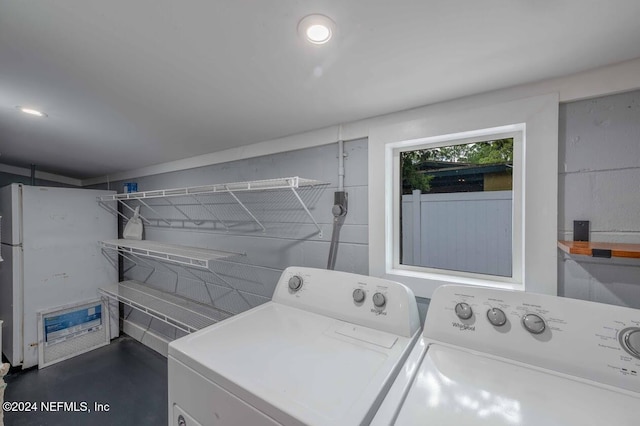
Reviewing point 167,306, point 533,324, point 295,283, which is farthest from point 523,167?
point 167,306

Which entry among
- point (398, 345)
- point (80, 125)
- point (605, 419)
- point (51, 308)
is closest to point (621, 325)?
point (605, 419)

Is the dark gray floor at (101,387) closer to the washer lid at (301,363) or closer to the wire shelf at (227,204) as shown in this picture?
the wire shelf at (227,204)

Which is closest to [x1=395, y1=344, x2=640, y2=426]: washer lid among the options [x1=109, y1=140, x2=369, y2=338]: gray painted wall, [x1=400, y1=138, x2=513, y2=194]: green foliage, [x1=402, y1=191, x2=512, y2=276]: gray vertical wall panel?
[x1=402, y1=191, x2=512, y2=276]: gray vertical wall panel

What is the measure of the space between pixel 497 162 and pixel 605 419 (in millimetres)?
942

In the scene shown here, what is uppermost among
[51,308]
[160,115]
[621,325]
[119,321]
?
[160,115]

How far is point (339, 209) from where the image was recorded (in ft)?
4.50

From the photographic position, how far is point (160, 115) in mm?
1388

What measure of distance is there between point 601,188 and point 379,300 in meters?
0.85

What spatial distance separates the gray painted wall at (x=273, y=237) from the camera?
4.55ft

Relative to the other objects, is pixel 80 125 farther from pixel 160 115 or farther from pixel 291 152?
pixel 291 152

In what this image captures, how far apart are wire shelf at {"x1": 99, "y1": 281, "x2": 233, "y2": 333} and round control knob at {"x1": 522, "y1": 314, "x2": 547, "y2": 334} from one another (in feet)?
5.80

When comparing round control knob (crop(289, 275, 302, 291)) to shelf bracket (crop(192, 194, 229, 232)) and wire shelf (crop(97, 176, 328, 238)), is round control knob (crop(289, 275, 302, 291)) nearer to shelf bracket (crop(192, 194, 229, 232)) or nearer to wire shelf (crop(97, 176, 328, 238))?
wire shelf (crop(97, 176, 328, 238))

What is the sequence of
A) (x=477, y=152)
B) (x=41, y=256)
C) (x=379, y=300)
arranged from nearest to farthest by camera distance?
(x=379, y=300) → (x=477, y=152) → (x=41, y=256)

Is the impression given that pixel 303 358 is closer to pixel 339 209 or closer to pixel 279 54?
pixel 339 209
